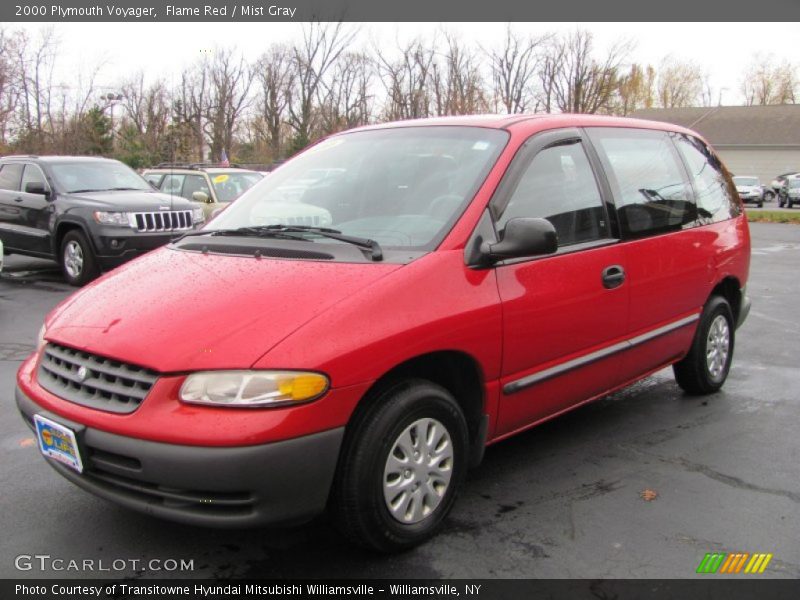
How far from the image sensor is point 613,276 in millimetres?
3854

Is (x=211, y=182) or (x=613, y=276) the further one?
(x=211, y=182)

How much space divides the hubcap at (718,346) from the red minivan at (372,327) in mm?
666

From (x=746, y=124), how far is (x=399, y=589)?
60633 millimetres

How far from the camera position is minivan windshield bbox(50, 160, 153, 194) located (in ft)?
33.7

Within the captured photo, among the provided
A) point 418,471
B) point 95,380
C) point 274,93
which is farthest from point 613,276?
point 274,93

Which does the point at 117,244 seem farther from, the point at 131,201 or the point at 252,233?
the point at 252,233

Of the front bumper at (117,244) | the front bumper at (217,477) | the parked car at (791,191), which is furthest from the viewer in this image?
the parked car at (791,191)

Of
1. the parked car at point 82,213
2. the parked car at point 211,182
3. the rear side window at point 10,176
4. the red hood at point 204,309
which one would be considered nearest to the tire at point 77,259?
the parked car at point 82,213

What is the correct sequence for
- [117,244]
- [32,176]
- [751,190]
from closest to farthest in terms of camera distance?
[117,244], [32,176], [751,190]

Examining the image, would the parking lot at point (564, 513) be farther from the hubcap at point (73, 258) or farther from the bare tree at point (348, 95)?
the bare tree at point (348, 95)

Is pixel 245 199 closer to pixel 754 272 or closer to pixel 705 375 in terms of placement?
pixel 705 375

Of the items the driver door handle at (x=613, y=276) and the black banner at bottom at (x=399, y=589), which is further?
the driver door handle at (x=613, y=276)
